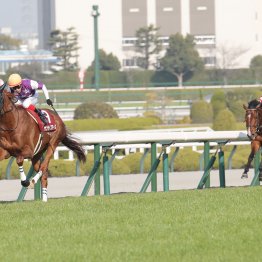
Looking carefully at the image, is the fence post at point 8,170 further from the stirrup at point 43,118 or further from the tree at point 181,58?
the tree at point 181,58

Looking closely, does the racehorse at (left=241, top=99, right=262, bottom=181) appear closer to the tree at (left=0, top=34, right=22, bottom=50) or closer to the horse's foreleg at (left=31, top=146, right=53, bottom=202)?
the horse's foreleg at (left=31, top=146, right=53, bottom=202)

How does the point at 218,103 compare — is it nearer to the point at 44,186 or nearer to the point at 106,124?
the point at 106,124

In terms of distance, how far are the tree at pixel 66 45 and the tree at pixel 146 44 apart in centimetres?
407

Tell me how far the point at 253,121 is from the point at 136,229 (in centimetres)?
679

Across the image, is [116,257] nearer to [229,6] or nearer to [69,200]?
[69,200]

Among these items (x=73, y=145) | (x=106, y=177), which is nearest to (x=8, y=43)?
(x=106, y=177)

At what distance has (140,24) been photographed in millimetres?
78812

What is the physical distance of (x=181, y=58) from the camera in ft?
237

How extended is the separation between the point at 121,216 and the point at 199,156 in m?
12.1

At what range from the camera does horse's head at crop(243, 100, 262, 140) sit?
1482 cm

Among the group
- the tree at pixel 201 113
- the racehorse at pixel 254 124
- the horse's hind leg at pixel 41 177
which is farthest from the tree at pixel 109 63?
the horse's hind leg at pixel 41 177

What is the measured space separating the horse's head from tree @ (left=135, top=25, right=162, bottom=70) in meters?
61.3

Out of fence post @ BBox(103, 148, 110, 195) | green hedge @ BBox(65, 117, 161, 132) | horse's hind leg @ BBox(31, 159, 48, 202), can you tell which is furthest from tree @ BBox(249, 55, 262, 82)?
horse's hind leg @ BBox(31, 159, 48, 202)

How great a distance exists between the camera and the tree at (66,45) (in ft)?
252
